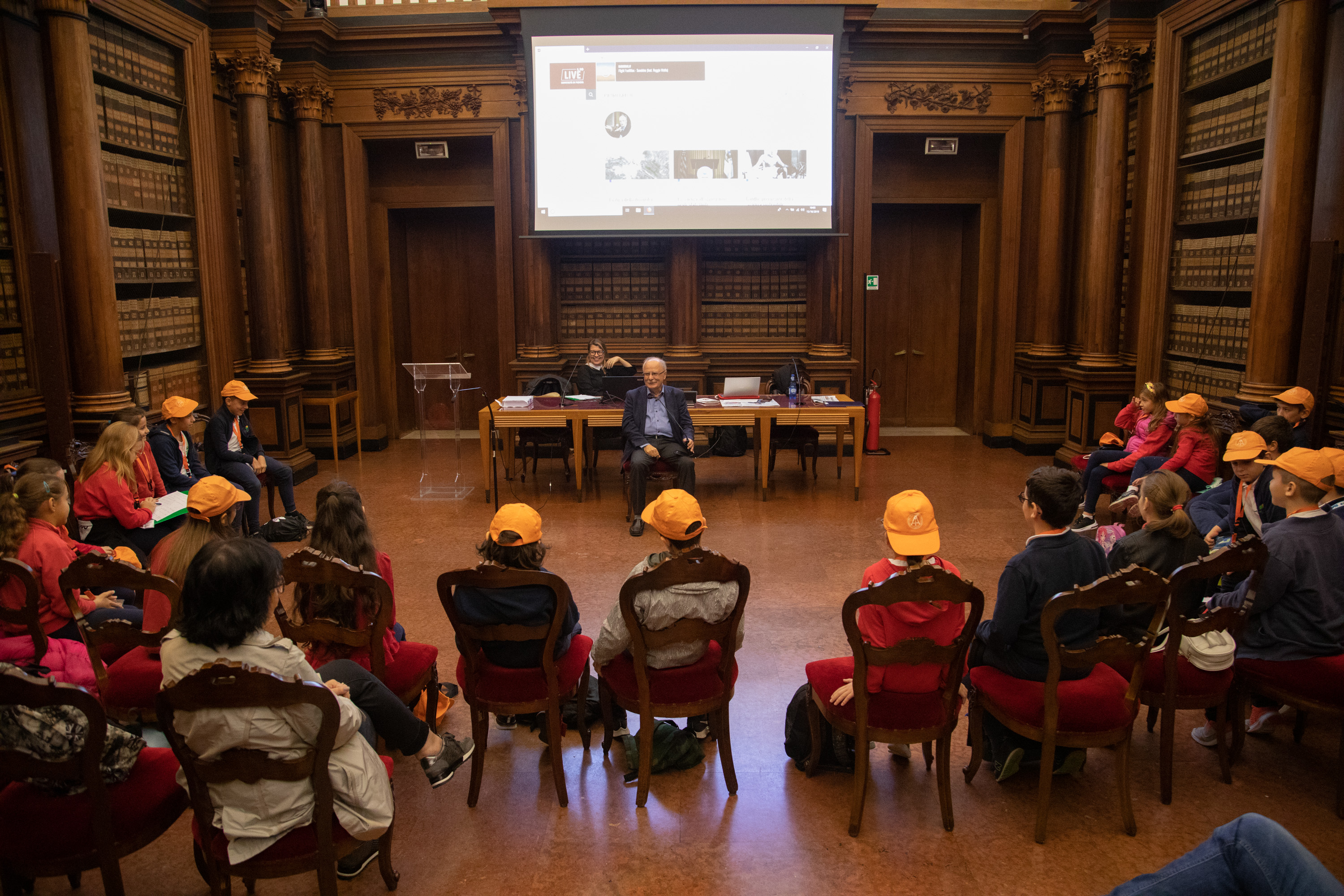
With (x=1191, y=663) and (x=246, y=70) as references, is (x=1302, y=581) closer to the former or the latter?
(x=1191, y=663)

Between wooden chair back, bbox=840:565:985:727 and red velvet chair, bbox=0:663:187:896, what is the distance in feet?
5.69

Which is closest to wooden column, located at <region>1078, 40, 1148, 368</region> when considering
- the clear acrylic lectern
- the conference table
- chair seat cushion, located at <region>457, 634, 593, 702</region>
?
the conference table

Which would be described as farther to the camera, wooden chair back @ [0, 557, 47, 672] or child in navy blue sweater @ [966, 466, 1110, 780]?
wooden chair back @ [0, 557, 47, 672]

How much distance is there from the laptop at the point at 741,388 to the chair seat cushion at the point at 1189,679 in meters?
4.70

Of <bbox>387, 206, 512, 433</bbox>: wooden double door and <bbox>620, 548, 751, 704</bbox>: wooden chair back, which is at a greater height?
<bbox>387, 206, 512, 433</bbox>: wooden double door

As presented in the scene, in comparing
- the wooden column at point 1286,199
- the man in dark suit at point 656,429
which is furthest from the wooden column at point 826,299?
the wooden column at point 1286,199

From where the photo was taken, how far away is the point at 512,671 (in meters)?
3.01

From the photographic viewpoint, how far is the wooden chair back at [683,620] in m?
2.72

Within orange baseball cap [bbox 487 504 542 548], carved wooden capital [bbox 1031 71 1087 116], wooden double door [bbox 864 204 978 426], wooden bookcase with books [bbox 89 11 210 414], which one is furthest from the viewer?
wooden double door [bbox 864 204 978 426]

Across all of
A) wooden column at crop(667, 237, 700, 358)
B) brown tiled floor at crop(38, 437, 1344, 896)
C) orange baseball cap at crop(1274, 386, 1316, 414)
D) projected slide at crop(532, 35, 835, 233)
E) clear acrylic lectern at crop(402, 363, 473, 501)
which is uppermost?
projected slide at crop(532, 35, 835, 233)

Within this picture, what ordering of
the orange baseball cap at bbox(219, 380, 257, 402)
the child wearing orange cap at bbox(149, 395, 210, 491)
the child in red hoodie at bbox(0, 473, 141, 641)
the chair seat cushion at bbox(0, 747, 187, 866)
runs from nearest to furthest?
1. the chair seat cushion at bbox(0, 747, 187, 866)
2. the child in red hoodie at bbox(0, 473, 141, 641)
3. the child wearing orange cap at bbox(149, 395, 210, 491)
4. the orange baseball cap at bbox(219, 380, 257, 402)

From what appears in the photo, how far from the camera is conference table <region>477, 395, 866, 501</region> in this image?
22.5ft

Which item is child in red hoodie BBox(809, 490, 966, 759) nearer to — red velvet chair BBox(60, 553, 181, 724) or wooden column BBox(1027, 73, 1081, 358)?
red velvet chair BBox(60, 553, 181, 724)

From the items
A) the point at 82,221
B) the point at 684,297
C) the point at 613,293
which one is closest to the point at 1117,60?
the point at 684,297
